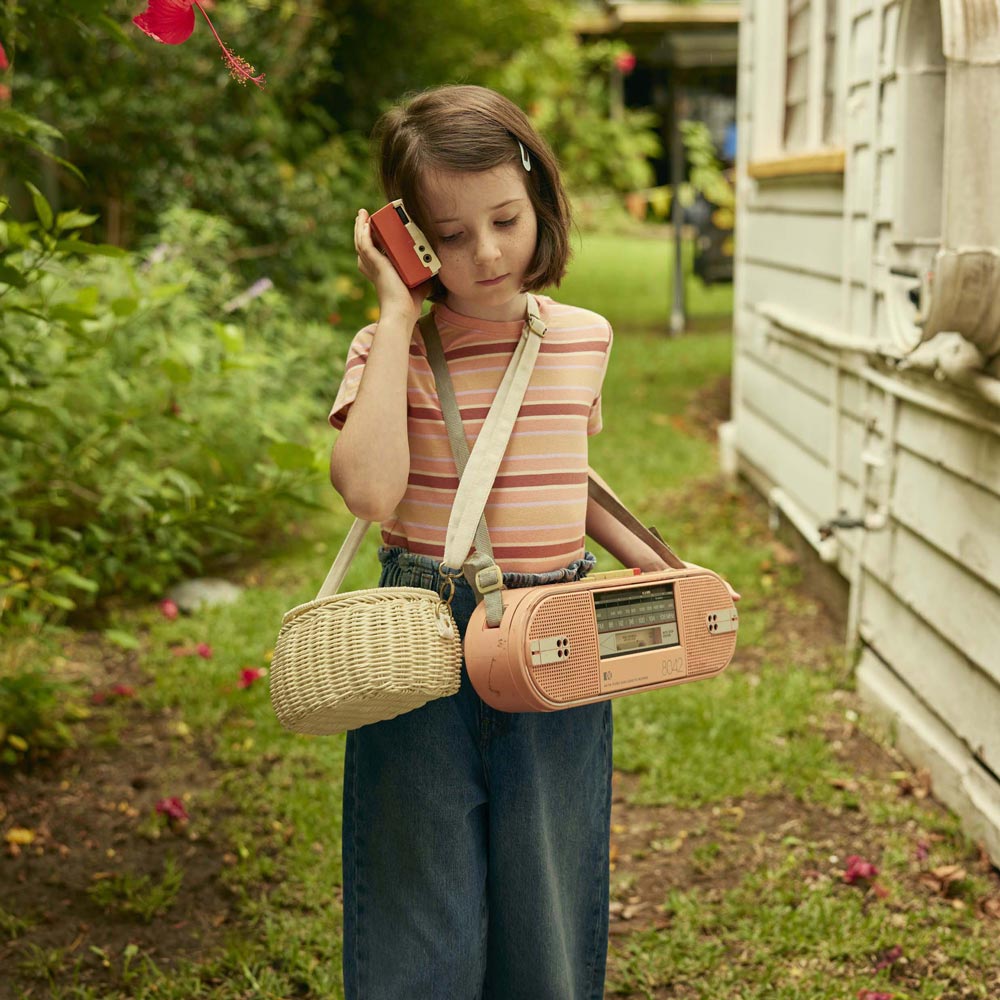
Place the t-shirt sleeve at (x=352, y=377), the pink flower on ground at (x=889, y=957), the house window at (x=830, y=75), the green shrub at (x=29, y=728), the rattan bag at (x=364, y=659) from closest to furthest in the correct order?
the rattan bag at (x=364, y=659), the t-shirt sleeve at (x=352, y=377), the pink flower on ground at (x=889, y=957), the green shrub at (x=29, y=728), the house window at (x=830, y=75)

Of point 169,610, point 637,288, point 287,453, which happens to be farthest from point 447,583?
point 637,288

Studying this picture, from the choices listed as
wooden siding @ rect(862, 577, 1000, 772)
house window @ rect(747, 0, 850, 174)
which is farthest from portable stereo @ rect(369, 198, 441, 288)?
house window @ rect(747, 0, 850, 174)

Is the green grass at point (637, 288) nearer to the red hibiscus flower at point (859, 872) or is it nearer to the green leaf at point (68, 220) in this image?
the red hibiscus flower at point (859, 872)

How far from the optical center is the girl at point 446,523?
5.35 feet

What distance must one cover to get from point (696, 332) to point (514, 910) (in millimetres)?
10357

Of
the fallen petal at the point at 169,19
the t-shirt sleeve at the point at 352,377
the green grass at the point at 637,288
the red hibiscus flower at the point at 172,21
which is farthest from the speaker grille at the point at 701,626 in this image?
the green grass at the point at 637,288

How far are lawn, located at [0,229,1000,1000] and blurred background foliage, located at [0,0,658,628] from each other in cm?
44

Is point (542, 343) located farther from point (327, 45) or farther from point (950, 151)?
point (327, 45)

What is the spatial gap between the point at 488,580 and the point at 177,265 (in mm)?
3878

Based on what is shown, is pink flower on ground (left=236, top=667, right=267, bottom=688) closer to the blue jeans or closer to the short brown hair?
the blue jeans

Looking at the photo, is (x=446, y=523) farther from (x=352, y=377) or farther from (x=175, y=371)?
(x=175, y=371)

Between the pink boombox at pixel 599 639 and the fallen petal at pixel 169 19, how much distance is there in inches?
32.8

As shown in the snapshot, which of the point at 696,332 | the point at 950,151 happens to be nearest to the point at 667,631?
the point at 950,151

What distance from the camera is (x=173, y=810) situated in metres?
3.15
